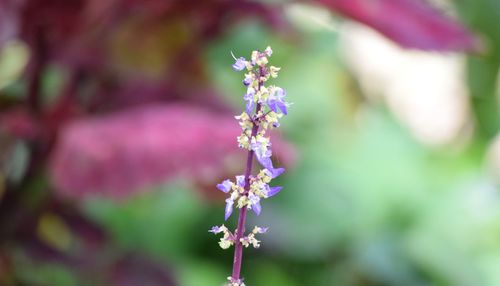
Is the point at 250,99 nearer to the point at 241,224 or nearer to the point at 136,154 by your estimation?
the point at 241,224

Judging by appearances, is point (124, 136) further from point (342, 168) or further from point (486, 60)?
point (486, 60)

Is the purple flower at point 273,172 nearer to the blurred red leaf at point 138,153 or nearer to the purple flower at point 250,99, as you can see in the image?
the purple flower at point 250,99

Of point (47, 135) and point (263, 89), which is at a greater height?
point (47, 135)

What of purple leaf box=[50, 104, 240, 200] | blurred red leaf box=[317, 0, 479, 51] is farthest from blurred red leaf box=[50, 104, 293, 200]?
blurred red leaf box=[317, 0, 479, 51]

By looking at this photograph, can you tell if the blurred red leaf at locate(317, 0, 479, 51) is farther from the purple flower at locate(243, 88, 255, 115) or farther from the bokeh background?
the purple flower at locate(243, 88, 255, 115)

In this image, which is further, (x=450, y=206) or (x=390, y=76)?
(x=390, y=76)

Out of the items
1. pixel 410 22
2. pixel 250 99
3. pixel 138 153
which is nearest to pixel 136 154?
pixel 138 153

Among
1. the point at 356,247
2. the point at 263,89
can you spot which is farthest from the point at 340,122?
the point at 263,89

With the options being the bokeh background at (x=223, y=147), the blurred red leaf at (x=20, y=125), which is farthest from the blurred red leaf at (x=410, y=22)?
the blurred red leaf at (x=20, y=125)
